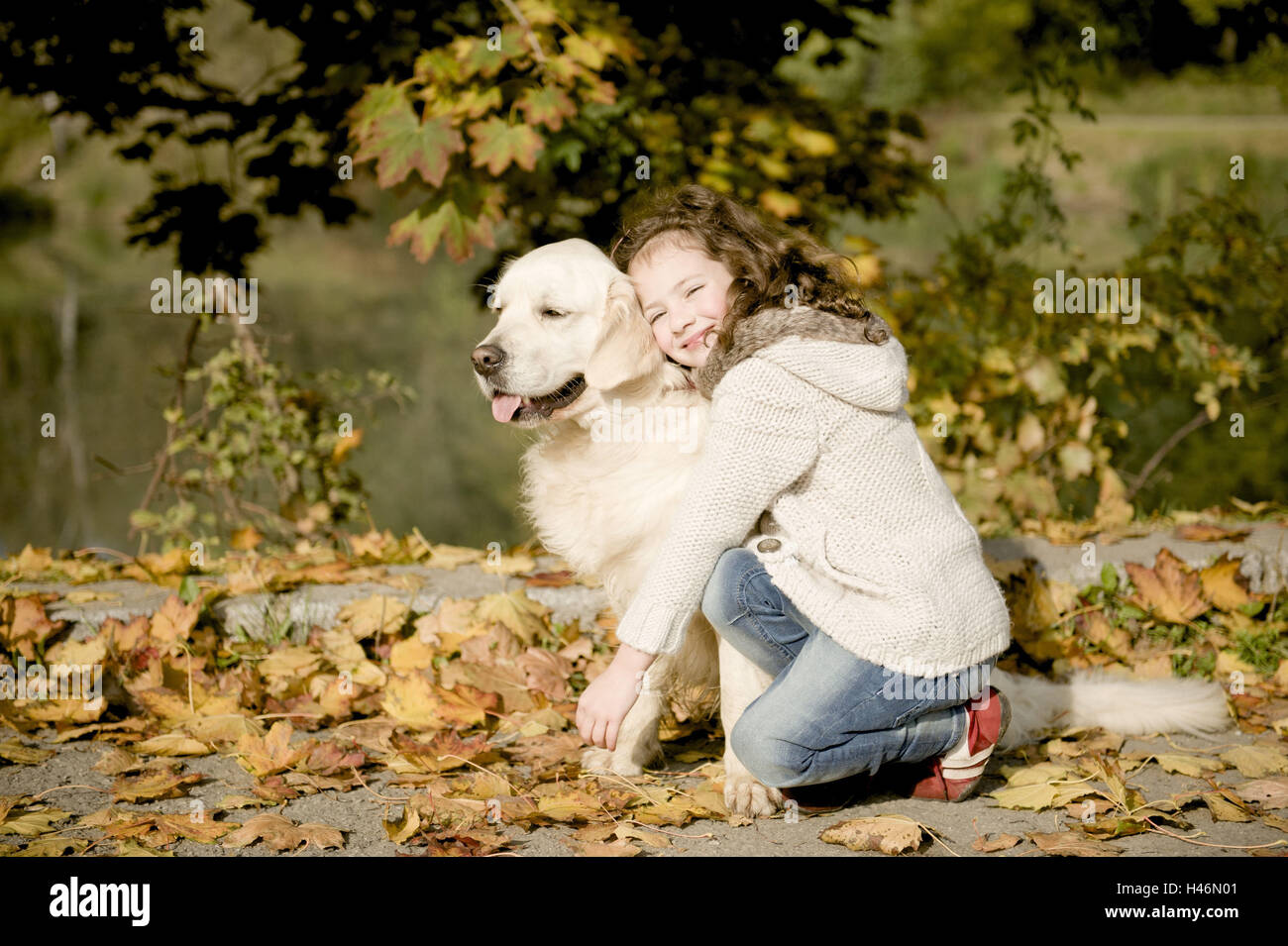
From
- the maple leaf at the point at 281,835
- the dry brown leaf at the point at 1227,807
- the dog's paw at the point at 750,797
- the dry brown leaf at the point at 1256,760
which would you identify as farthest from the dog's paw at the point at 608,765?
the dry brown leaf at the point at 1256,760

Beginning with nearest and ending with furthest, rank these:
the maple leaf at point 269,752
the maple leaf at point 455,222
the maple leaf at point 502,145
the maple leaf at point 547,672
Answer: the maple leaf at point 269,752 → the maple leaf at point 547,672 → the maple leaf at point 502,145 → the maple leaf at point 455,222

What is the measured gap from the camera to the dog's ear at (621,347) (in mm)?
2469

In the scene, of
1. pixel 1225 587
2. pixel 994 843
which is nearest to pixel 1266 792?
pixel 994 843

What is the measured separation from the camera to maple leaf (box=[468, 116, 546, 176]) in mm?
3193

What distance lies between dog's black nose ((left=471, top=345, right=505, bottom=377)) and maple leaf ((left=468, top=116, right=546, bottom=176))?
2.79 feet

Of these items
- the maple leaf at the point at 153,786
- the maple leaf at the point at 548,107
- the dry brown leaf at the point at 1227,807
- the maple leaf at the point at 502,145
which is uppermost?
the maple leaf at the point at 548,107

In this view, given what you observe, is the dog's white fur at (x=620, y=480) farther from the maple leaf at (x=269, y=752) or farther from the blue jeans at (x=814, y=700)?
the maple leaf at (x=269, y=752)

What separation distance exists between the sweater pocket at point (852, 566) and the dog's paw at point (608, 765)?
0.67 m

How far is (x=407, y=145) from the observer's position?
10.5ft

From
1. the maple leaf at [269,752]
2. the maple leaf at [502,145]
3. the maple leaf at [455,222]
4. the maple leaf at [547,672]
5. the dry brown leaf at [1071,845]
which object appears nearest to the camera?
the dry brown leaf at [1071,845]

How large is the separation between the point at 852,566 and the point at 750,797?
1.69ft

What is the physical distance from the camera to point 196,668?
2982 millimetres

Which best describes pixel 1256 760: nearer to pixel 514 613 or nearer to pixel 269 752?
pixel 514 613

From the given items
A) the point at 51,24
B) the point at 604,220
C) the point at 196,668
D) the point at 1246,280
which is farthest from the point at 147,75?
the point at 1246,280
